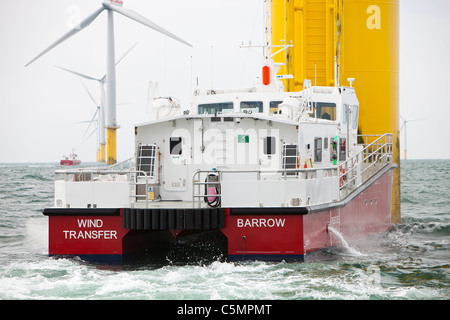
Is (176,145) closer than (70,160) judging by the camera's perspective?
Yes

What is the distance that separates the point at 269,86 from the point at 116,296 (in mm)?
8390

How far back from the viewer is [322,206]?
14.0m

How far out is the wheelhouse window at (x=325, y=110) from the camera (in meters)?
17.5

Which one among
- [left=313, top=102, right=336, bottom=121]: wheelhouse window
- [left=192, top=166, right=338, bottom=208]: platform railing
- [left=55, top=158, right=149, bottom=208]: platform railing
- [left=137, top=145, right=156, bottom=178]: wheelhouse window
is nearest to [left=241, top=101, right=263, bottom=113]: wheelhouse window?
[left=313, top=102, right=336, bottom=121]: wheelhouse window

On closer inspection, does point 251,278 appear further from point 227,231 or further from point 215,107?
point 215,107

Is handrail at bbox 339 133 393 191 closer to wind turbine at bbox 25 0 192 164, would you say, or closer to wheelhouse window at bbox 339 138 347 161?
wheelhouse window at bbox 339 138 347 161

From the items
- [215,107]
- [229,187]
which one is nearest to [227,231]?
[229,187]

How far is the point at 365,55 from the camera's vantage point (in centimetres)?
2292

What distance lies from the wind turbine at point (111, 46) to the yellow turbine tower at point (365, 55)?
13.3 metres

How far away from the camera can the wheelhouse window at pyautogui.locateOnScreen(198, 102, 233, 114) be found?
17297 millimetres

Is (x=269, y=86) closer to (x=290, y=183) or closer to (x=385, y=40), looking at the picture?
(x=290, y=183)

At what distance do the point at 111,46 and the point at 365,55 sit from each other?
36.4 m

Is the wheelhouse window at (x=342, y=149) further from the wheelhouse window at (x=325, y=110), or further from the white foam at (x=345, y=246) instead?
the white foam at (x=345, y=246)

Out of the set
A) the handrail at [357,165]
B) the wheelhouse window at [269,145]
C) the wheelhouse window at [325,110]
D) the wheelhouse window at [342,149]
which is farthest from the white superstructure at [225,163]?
the wheelhouse window at [325,110]
